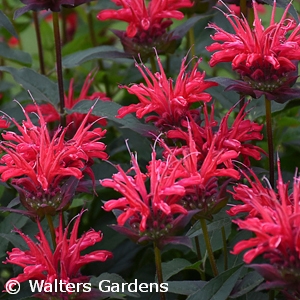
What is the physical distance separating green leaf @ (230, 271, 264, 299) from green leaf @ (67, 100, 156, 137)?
0.89 feet

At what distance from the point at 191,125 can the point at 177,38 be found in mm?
265

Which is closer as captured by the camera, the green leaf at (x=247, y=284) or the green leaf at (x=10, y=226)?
the green leaf at (x=247, y=284)

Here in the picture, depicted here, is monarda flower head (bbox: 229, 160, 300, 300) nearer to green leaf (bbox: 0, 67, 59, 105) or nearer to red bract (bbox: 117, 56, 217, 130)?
red bract (bbox: 117, 56, 217, 130)

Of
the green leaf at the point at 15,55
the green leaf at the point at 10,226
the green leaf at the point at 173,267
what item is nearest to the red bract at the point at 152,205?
the green leaf at the point at 173,267

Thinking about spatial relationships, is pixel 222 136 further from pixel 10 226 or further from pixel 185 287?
pixel 10 226

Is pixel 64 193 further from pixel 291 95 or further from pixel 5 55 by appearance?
pixel 5 55

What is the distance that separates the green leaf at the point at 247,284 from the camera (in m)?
0.77

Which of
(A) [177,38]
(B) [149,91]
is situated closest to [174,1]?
(A) [177,38]

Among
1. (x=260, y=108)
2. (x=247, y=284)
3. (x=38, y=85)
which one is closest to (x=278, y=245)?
(x=247, y=284)

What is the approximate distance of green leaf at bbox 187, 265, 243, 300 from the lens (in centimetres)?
76

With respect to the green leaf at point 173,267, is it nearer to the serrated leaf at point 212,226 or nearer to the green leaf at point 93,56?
the serrated leaf at point 212,226

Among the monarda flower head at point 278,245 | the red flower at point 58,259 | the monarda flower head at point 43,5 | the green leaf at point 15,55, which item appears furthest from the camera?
the green leaf at point 15,55

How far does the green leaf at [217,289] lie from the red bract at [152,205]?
0.26 feet

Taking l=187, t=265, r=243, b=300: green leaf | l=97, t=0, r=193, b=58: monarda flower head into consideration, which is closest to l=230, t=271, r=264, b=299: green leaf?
l=187, t=265, r=243, b=300: green leaf
